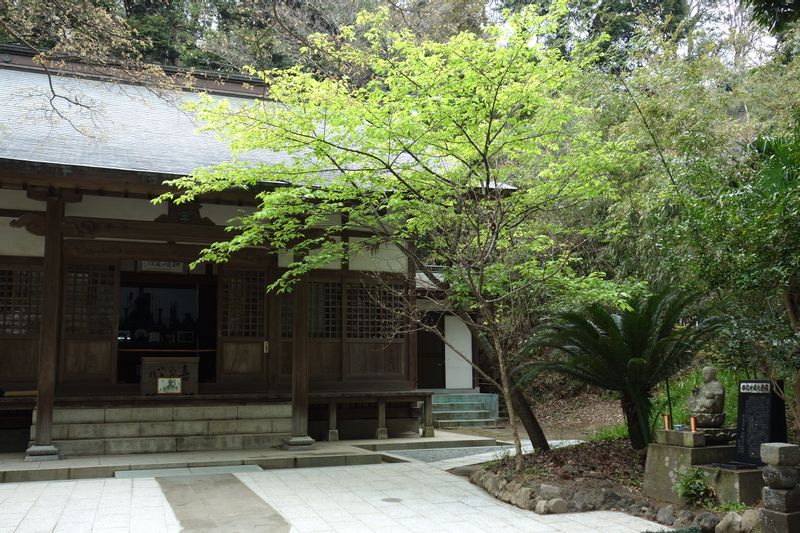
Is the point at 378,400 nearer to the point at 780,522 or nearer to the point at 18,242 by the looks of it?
the point at 18,242

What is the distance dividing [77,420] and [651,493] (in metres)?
7.92

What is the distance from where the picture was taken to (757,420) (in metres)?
6.44

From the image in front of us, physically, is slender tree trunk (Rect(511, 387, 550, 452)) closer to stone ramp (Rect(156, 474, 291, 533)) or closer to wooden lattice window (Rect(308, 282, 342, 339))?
stone ramp (Rect(156, 474, 291, 533))

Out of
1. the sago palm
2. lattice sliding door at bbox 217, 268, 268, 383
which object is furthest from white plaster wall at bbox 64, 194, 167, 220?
the sago palm

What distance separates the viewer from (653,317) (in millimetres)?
8070

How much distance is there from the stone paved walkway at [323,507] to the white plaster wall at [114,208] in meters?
4.17

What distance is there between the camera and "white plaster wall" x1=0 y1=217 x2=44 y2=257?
10.1 meters

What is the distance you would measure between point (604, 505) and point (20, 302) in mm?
8862

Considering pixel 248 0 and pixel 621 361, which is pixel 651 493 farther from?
pixel 248 0

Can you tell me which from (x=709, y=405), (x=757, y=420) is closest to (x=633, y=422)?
(x=709, y=405)

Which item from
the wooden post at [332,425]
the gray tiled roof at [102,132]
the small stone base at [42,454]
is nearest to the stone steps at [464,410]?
the wooden post at [332,425]

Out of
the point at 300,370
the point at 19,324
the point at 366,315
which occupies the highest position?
the point at 366,315

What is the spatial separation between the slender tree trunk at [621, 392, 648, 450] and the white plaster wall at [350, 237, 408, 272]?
16.9 feet

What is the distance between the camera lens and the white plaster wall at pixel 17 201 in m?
9.98
